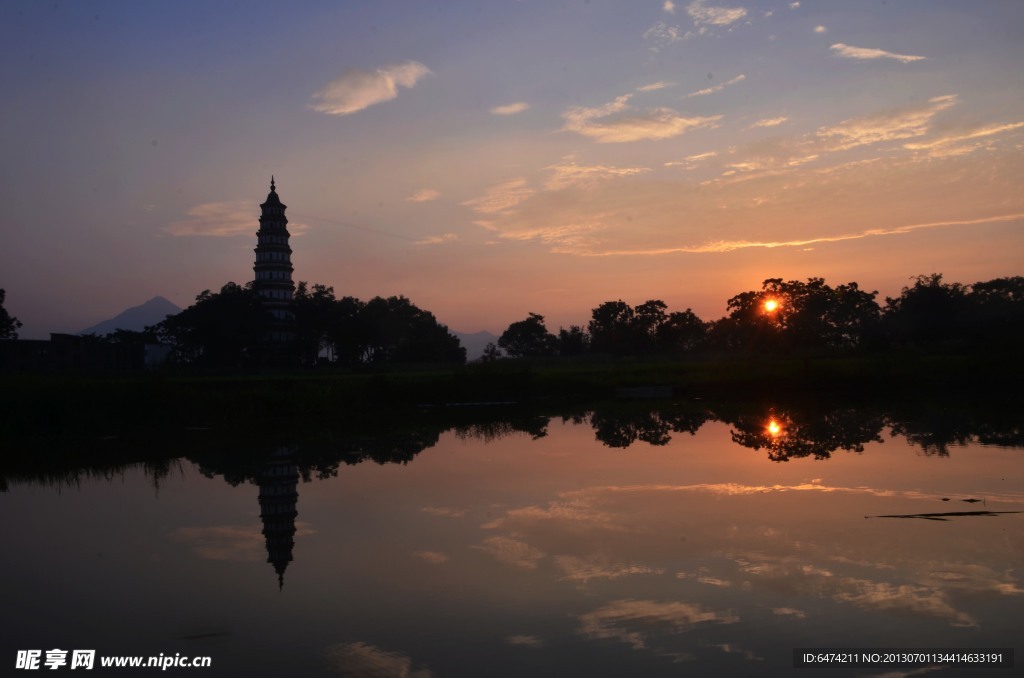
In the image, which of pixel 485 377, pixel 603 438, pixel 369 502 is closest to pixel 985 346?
pixel 485 377

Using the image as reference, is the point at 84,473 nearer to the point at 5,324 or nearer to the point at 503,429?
the point at 503,429

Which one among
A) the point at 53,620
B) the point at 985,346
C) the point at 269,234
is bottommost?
the point at 53,620

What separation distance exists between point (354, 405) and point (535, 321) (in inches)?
2232

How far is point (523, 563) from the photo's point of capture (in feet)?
25.7

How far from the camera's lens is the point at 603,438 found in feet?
60.5

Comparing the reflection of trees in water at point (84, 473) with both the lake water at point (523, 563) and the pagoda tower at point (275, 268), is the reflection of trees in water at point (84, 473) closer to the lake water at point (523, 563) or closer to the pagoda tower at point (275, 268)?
the lake water at point (523, 563)

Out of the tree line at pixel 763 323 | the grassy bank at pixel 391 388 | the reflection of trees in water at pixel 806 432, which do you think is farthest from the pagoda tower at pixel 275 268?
the reflection of trees in water at pixel 806 432

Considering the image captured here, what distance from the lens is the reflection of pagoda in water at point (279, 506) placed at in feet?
27.5

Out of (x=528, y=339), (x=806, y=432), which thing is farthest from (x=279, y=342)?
(x=806, y=432)

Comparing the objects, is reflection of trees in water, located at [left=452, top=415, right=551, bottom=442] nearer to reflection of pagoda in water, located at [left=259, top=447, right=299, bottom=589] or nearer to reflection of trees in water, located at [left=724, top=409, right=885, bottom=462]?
reflection of pagoda in water, located at [left=259, top=447, right=299, bottom=589]

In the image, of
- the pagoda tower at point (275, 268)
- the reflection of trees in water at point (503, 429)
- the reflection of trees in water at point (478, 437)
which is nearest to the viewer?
the reflection of trees in water at point (478, 437)

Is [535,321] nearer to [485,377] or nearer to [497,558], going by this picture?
[485,377]

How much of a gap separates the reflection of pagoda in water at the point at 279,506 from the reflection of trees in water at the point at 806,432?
880 cm

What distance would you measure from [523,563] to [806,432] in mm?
12773
